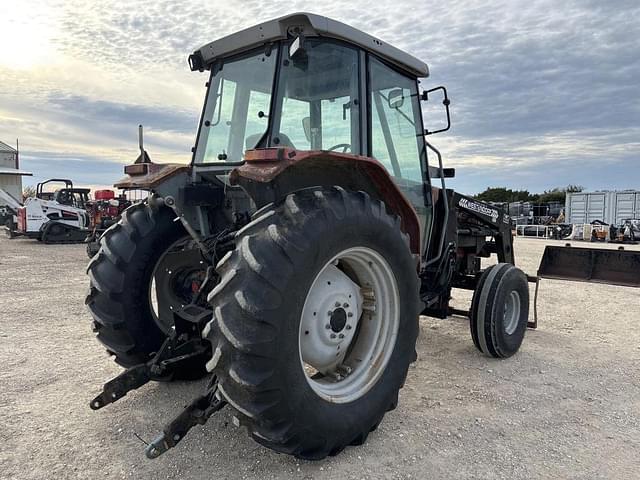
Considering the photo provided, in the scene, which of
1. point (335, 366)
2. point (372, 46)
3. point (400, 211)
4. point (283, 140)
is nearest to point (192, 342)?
point (335, 366)

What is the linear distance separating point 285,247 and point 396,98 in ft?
6.99

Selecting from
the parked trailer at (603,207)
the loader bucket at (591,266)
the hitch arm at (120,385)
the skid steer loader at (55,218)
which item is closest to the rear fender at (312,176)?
the hitch arm at (120,385)

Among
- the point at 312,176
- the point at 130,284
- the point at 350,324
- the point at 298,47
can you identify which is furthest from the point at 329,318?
the point at 298,47

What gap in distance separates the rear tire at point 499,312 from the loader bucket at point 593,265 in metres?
0.99

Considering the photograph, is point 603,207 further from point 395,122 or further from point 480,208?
point 395,122

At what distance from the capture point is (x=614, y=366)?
177 inches

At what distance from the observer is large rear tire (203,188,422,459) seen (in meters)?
2.29

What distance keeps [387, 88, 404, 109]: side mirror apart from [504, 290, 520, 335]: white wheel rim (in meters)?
2.22

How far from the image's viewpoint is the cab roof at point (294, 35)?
9.84 ft

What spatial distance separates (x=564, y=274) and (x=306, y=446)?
4.31m

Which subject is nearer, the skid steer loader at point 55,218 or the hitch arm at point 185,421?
the hitch arm at point 185,421

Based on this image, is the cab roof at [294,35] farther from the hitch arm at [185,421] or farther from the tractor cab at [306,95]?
the hitch arm at [185,421]

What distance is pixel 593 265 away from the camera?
545cm

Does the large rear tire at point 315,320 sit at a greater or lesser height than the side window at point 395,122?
lesser
